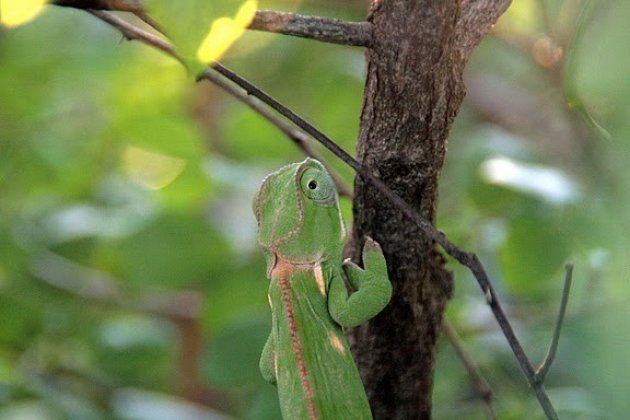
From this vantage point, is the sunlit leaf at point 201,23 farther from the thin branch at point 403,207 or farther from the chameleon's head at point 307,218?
the chameleon's head at point 307,218

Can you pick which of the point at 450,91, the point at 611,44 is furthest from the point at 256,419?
the point at 611,44

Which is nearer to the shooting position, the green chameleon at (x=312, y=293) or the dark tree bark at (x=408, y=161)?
the dark tree bark at (x=408, y=161)

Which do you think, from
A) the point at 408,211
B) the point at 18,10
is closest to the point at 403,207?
the point at 408,211

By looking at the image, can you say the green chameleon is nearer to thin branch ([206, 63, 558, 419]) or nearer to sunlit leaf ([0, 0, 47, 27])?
thin branch ([206, 63, 558, 419])

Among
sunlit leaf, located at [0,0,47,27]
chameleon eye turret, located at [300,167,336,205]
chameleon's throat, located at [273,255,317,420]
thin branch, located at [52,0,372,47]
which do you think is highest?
chameleon eye turret, located at [300,167,336,205]

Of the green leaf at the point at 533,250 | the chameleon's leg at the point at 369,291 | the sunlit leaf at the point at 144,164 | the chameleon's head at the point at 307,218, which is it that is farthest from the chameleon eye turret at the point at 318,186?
the sunlit leaf at the point at 144,164

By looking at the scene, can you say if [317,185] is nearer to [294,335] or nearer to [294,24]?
[294,335]

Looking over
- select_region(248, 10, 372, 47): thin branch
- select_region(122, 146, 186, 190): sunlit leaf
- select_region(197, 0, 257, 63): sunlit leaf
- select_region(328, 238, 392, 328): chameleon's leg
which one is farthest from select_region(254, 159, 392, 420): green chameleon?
select_region(122, 146, 186, 190): sunlit leaf
